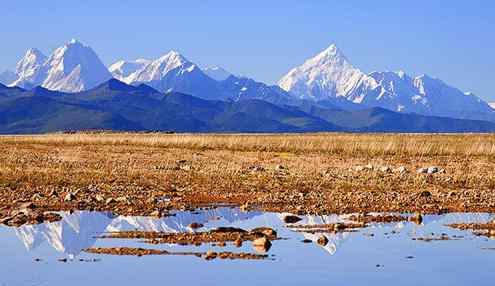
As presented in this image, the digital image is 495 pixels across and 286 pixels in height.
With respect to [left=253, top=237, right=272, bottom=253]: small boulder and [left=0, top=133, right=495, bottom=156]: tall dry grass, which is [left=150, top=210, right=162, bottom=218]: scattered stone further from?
[left=0, top=133, right=495, bottom=156]: tall dry grass

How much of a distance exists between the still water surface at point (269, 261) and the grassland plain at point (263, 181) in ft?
9.32

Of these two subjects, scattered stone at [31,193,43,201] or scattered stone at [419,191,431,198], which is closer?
scattered stone at [31,193,43,201]

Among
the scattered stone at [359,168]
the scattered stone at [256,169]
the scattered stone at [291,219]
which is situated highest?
the scattered stone at [359,168]

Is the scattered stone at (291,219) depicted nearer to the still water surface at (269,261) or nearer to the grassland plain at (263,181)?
the still water surface at (269,261)

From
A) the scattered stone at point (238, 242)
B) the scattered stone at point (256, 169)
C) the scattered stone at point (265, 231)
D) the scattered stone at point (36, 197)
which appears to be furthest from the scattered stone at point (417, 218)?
the scattered stone at point (256, 169)

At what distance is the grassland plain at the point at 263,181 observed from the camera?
3297 cm

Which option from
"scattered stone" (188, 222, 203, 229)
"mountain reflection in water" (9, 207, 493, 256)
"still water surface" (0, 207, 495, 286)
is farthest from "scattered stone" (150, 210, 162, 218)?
"scattered stone" (188, 222, 203, 229)

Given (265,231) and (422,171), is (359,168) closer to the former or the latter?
(422,171)

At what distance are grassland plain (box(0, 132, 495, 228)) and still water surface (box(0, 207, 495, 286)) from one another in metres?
2.84

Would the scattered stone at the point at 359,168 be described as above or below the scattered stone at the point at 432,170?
below

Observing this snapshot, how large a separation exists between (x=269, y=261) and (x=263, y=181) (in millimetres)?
19785

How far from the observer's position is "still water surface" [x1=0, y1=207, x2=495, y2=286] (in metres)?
20.5

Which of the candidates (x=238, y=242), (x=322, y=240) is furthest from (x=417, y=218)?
(x=238, y=242)

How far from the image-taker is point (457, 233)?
27.1m
